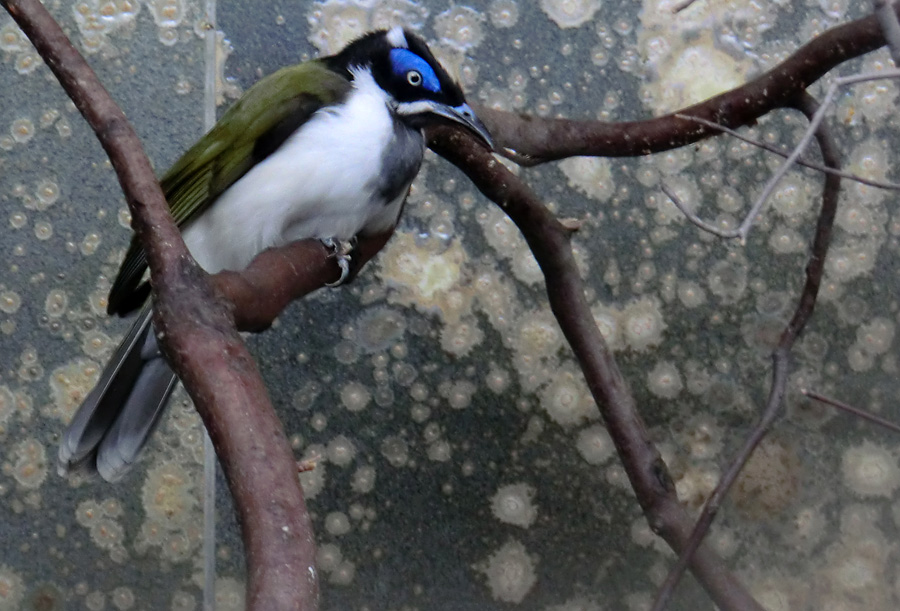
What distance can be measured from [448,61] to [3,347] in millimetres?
815

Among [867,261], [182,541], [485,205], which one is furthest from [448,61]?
[182,541]

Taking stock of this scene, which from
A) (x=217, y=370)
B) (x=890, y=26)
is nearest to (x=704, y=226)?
(x=890, y=26)

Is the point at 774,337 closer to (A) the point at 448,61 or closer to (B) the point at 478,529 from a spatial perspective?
(B) the point at 478,529

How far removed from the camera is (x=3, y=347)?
56.3 inches

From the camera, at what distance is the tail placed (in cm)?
106

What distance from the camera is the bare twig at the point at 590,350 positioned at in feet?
3.70

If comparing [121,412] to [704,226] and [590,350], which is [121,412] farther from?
[704,226]

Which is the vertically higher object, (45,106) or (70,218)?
(45,106)

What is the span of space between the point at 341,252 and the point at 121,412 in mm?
312

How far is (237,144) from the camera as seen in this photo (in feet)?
3.81

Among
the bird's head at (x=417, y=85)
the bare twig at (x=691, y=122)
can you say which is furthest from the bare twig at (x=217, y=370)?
the bare twig at (x=691, y=122)

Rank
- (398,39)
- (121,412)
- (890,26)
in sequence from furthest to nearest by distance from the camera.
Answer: (398,39) → (121,412) → (890,26)

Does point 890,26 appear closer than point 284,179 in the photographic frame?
Yes

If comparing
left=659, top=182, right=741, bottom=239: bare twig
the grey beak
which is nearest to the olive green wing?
the grey beak
